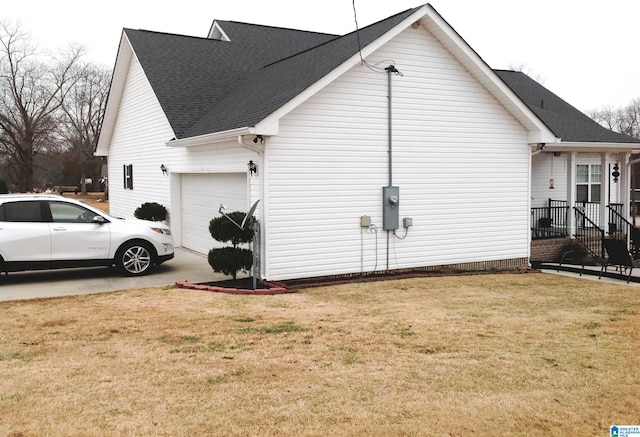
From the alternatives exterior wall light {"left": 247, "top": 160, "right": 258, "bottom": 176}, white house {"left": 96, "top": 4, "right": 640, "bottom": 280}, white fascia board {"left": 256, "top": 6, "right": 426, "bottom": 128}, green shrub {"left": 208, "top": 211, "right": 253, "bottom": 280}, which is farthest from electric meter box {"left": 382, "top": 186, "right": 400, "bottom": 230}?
green shrub {"left": 208, "top": 211, "right": 253, "bottom": 280}

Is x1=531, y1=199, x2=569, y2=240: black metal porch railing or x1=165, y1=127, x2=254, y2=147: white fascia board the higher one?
x1=165, y1=127, x2=254, y2=147: white fascia board

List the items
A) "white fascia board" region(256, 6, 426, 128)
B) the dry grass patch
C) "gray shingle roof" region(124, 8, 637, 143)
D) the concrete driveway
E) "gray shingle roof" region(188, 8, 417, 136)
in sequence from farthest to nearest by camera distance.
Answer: "gray shingle roof" region(124, 8, 637, 143) → "gray shingle roof" region(188, 8, 417, 136) → "white fascia board" region(256, 6, 426, 128) → the concrete driveway → the dry grass patch

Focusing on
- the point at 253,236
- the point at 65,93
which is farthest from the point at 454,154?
the point at 65,93

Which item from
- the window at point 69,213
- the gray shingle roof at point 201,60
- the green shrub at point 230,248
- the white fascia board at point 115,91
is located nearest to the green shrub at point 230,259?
the green shrub at point 230,248

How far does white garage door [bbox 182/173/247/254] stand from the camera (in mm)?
12922

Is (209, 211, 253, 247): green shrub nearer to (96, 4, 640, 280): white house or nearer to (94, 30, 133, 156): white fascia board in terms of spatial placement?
(96, 4, 640, 280): white house

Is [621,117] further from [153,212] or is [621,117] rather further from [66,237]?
[66,237]

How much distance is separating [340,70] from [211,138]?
10.0ft

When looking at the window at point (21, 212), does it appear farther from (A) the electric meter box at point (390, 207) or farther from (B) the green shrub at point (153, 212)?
(A) the electric meter box at point (390, 207)

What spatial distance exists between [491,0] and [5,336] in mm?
10625

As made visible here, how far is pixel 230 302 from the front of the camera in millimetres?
9305

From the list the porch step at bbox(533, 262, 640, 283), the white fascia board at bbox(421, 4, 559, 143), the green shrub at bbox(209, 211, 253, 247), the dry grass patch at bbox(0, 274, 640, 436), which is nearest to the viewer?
the dry grass patch at bbox(0, 274, 640, 436)

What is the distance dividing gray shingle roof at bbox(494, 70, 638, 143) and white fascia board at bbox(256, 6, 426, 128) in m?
3.68

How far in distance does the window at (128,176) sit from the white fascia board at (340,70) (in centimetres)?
1143
